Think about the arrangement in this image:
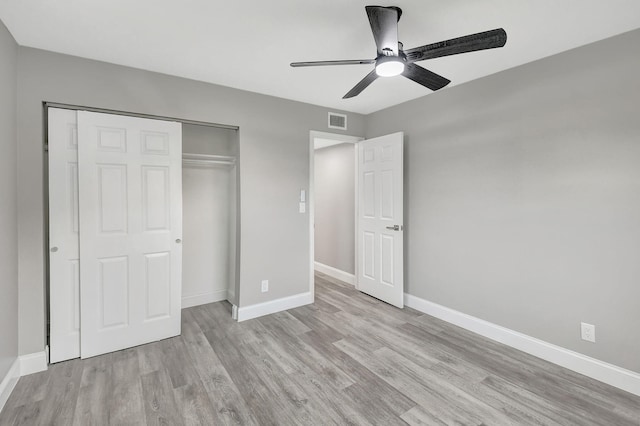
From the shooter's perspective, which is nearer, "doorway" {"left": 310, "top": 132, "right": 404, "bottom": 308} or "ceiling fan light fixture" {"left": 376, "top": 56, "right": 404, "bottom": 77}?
"ceiling fan light fixture" {"left": 376, "top": 56, "right": 404, "bottom": 77}

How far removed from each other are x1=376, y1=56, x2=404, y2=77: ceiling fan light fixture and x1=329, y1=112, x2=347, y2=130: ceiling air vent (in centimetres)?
202

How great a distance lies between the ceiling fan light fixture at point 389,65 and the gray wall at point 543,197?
149cm

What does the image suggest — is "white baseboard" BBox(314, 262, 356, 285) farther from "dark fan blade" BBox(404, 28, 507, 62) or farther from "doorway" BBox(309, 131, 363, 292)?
"dark fan blade" BBox(404, 28, 507, 62)

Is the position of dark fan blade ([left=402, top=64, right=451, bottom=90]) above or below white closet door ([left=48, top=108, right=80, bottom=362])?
above

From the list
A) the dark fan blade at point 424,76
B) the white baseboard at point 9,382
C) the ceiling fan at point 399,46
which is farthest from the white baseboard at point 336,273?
Answer: the white baseboard at point 9,382

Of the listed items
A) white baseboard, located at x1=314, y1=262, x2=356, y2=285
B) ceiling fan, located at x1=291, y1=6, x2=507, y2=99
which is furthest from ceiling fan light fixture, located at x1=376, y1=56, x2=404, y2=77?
white baseboard, located at x1=314, y1=262, x2=356, y2=285

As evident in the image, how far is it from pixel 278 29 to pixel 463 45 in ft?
4.00

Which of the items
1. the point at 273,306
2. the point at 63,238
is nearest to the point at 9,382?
the point at 63,238

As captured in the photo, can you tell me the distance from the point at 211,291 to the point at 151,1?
3109 millimetres

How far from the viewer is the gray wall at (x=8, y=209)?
2059 mm

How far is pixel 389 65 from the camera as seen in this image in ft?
6.21

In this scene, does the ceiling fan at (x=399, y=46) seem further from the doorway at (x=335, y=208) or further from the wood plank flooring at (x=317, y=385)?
the doorway at (x=335, y=208)

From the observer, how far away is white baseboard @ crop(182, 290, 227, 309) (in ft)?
12.3

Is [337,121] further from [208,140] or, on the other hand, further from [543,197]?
[543,197]
